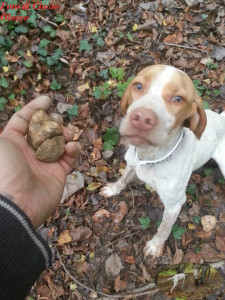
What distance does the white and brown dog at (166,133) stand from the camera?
9.12ft

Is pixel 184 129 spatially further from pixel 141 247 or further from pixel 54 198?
pixel 141 247

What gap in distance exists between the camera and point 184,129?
3428 mm

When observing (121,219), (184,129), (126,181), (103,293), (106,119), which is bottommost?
(103,293)

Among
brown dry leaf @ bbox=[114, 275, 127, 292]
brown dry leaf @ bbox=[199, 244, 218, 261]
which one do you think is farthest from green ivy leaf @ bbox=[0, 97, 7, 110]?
brown dry leaf @ bbox=[199, 244, 218, 261]

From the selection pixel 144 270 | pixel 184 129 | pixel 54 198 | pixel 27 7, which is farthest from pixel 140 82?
pixel 27 7

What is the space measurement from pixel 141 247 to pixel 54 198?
1.58 metres

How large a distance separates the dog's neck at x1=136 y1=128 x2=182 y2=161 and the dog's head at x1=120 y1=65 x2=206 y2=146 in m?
0.15

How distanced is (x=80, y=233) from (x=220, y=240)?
1.84 m

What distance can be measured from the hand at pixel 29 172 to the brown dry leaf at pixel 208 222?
6.74ft

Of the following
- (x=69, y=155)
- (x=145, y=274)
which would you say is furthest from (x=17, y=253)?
(x=145, y=274)

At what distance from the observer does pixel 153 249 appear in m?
4.30

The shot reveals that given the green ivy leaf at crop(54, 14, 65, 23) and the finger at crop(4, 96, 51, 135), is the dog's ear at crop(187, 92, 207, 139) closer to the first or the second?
the finger at crop(4, 96, 51, 135)

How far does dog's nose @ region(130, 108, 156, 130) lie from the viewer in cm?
265

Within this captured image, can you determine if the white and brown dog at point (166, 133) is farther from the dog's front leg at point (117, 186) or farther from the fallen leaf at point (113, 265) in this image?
the fallen leaf at point (113, 265)
